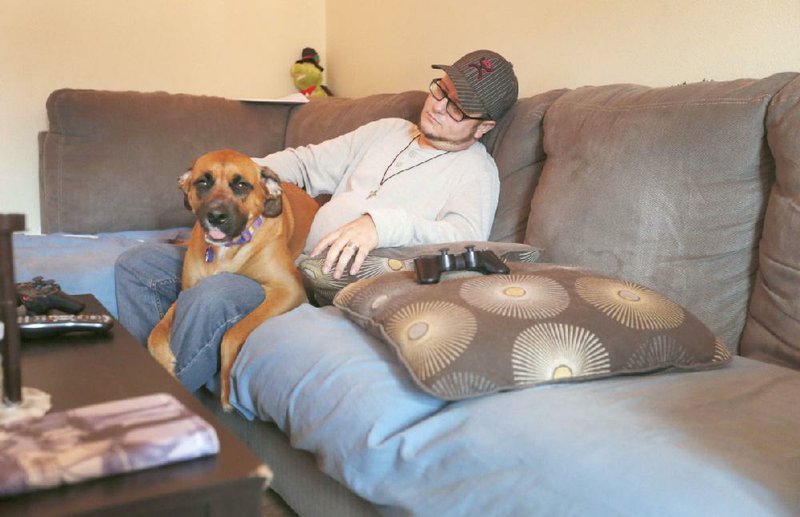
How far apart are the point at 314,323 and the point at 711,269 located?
0.81 metres

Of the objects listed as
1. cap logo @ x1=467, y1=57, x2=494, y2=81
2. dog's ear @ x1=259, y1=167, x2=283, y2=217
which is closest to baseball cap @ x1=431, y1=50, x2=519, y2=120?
cap logo @ x1=467, y1=57, x2=494, y2=81

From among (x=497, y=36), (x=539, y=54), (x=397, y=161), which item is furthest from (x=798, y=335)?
(x=497, y=36)

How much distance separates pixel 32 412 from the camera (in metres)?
0.93

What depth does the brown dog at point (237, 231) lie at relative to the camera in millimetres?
1891

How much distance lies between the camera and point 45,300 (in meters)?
1.46

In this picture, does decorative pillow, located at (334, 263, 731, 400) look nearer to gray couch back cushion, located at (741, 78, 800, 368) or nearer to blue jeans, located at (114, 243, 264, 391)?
gray couch back cushion, located at (741, 78, 800, 368)

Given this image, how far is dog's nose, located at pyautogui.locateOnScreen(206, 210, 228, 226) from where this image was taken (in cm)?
187

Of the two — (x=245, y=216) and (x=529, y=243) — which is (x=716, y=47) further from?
(x=245, y=216)

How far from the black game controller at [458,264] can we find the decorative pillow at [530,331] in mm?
51

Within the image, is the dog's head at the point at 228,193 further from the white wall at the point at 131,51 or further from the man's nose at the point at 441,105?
the white wall at the point at 131,51

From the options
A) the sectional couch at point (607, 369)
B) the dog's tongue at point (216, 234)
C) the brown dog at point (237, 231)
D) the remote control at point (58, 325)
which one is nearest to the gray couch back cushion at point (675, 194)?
the sectional couch at point (607, 369)

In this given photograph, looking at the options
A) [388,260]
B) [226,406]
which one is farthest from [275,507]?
[388,260]

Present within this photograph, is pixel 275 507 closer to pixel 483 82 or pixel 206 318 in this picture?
pixel 206 318

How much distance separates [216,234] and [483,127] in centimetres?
79
